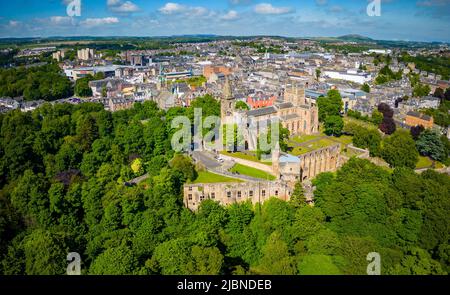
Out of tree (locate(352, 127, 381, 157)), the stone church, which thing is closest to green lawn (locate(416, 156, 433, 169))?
tree (locate(352, 127, 381, 157))

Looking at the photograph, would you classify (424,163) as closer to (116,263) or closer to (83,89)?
(116,263)

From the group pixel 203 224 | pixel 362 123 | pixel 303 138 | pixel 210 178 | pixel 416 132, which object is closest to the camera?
pixel 203 224

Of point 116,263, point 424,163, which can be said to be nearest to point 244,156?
point 116,263

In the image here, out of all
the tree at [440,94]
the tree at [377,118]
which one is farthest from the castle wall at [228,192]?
the tree at [440,94]

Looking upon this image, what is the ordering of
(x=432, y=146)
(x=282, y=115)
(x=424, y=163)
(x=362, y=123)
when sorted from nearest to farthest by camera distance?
(x=424, y=163)
(x=432, y=146)
(x=282, y=115)
(x=362, y=123)

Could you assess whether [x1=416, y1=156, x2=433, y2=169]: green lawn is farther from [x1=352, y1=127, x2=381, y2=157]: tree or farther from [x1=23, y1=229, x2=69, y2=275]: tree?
[x1=23, y1=229, x2=69, y2=275]: tree

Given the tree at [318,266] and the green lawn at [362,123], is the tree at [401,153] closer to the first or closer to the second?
the green lawn at [362,123]
